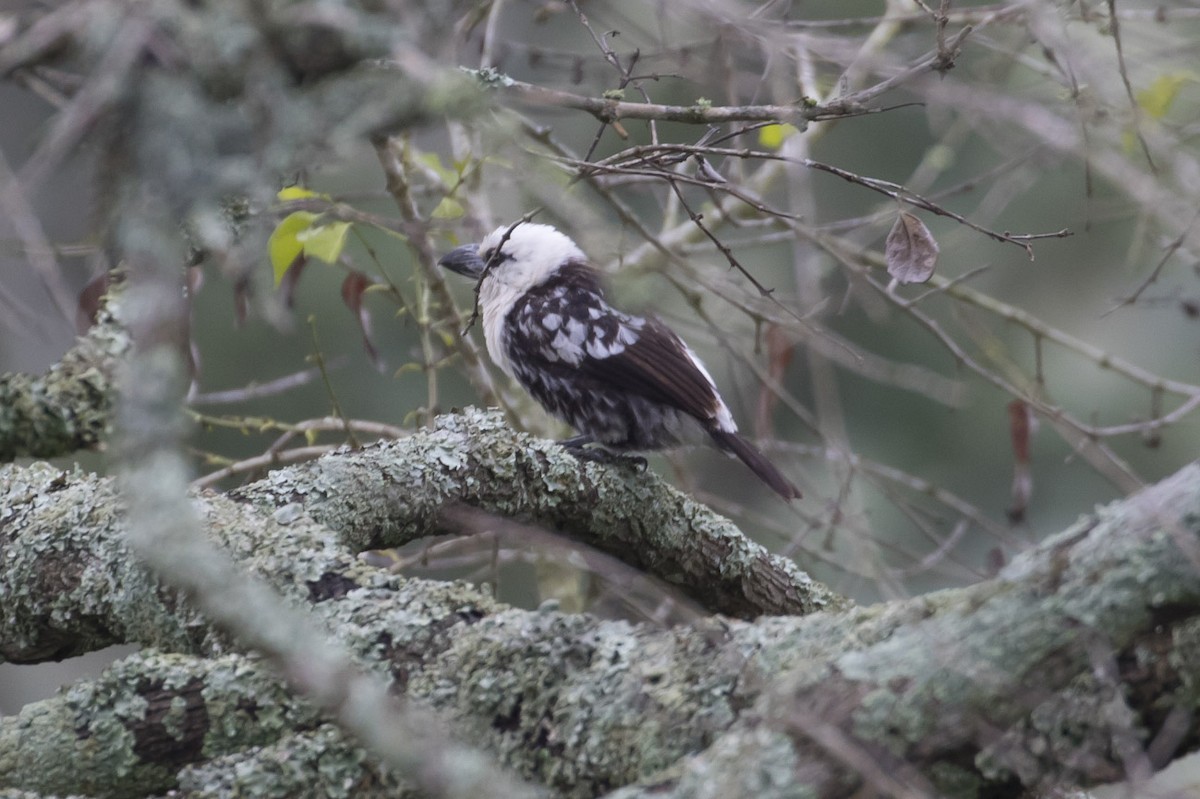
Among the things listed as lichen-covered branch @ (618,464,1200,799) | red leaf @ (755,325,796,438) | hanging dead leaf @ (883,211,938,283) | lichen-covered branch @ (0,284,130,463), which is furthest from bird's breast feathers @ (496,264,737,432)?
lichen-covered branch @ (618,464,1200,799)

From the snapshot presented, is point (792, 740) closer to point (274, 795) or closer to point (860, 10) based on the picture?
point (274, 795)

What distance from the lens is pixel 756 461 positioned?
11.1ft

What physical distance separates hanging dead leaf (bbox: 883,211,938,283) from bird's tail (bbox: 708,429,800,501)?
124 centimetres

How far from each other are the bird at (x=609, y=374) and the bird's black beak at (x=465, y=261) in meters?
0.05

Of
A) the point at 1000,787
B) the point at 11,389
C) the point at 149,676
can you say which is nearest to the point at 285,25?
the point at 11,389

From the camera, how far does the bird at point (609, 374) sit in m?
3.39

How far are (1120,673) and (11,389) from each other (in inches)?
63.8

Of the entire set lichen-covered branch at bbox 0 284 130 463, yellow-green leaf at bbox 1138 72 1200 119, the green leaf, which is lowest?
lichen-covered branch at bbox 0 284 130 463

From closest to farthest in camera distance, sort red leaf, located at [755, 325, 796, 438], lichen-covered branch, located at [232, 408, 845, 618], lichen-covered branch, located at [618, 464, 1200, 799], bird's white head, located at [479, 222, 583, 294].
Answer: lichen-covered branch, located at [618, 464, 1200, 799] < lichen-covered branch, located at [232, 408, 845, 618] < red leaf, located at [755, 325, 796, 438] < bird's white head, located at [479, 222, 583, 294]

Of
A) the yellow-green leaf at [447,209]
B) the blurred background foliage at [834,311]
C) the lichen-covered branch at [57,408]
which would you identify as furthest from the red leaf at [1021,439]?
the lichen-covered branch at [57,408]

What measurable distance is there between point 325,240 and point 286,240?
0.10 metres

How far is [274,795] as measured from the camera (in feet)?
5.14

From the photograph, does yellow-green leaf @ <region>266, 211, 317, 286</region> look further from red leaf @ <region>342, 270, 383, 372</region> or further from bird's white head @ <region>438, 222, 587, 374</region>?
bird's white head @ <region>438, 222, 587, 374</region>

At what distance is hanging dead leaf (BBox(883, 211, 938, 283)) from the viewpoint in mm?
2115
